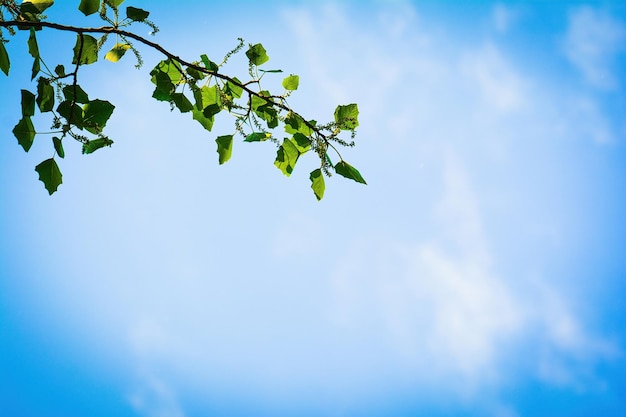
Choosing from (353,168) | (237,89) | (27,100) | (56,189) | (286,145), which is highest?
(237,89)

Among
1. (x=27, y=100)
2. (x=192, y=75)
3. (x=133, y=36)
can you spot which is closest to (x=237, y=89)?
(x=192, y=75)

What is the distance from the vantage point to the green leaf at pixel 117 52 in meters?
2.51

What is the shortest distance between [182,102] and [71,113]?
0.68 metres

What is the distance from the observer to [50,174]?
228cm

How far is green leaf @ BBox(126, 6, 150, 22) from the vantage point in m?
2.17

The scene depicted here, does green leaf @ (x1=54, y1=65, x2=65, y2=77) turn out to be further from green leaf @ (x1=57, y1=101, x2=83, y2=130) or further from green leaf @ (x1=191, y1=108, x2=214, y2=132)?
green leaf @ (x1=191, y1=108, x2=214, y2=132)

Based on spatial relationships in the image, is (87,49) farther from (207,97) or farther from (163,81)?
(207,97)

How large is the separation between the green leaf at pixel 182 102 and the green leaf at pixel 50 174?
0.82 m

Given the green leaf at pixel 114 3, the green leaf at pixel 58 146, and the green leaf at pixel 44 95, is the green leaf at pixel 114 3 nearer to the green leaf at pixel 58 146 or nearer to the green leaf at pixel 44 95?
the green leaf at pixel 44 95

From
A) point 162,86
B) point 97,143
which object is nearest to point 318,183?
point 162,86

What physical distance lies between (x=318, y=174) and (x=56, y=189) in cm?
Answer: 170

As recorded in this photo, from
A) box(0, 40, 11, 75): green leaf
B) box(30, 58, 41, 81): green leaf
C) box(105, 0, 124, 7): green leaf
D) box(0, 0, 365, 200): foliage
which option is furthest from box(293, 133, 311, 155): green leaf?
box(0, 40, 11, 75): green leaf

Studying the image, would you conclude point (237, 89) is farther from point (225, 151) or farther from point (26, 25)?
point (26, 25)

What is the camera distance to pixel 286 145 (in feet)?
8.38
